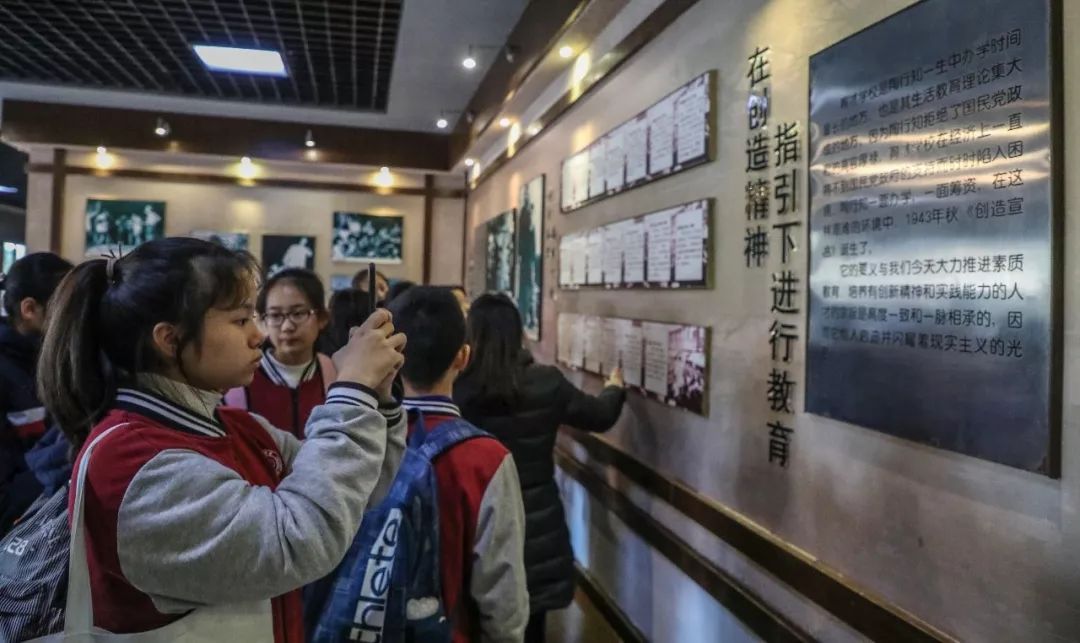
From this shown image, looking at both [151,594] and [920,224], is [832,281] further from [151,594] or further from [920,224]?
[151,594]

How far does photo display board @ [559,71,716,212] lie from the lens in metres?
2.23

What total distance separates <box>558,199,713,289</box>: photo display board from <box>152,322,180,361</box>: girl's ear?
1567mm

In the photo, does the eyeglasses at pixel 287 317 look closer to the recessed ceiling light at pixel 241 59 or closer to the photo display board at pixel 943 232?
the photo display board at pixel 943 232

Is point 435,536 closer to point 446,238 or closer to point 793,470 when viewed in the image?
point 793,470

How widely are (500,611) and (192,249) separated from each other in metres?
0.87

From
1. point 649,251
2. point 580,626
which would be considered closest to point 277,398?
point 649,251

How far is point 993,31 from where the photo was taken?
4.01 feet

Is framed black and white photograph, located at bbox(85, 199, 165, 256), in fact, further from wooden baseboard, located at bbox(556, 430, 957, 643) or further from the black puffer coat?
wooden baseboard, located at bbox(556, 430, 957, 643)

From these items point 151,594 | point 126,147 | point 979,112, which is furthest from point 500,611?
point 126,147

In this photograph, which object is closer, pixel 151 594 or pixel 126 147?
pixel 151 594

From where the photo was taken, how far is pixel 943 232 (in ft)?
4.28

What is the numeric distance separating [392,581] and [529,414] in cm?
105

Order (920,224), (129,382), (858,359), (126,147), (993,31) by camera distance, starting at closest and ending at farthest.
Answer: (129,382), (993,31), (920,224), (858,359), (126,147)

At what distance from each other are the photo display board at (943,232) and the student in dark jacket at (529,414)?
88 cm
